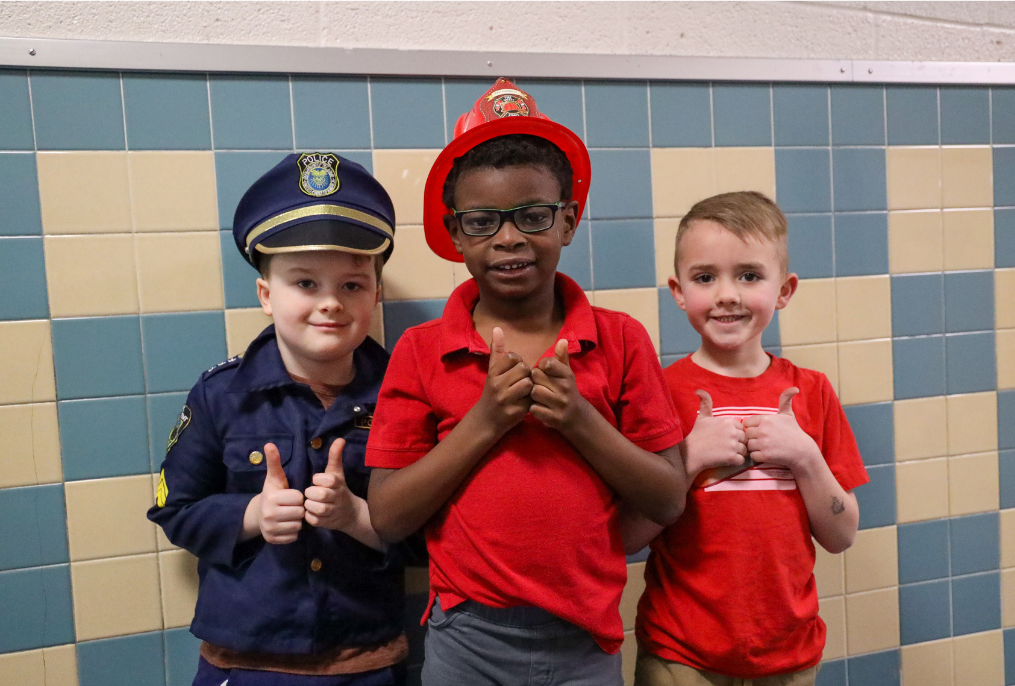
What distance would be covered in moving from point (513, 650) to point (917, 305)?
1.57m

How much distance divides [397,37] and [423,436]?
1009 millimetres

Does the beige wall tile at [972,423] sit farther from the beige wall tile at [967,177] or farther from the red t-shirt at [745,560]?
the red t-shirt at [745,560]

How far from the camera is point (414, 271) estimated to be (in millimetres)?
1688

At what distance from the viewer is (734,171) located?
183 centimetres

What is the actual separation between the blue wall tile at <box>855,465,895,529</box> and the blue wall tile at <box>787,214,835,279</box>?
1.92 feet

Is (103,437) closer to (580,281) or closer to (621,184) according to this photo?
(580,281)

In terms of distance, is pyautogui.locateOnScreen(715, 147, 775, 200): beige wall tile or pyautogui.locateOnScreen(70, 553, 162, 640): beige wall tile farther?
pyautogui.locateOnScreen(715, 147, 775, 200): beige wall tile

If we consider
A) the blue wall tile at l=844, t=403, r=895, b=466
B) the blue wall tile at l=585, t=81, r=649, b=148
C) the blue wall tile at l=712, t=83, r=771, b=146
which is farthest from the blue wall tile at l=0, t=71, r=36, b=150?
the blue wall tile at l=844, t=403, r=895, b=466

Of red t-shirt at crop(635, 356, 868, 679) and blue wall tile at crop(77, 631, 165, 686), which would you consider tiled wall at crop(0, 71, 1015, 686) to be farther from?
red t-shirt at crop(635, 356, 868, 679)

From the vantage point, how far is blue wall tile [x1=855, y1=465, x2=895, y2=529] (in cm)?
192

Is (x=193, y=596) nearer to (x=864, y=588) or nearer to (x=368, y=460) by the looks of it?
(x=368, y=460)

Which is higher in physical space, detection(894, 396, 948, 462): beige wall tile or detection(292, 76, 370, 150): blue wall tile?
detection(292, 76, 370, 150): blue wall tile

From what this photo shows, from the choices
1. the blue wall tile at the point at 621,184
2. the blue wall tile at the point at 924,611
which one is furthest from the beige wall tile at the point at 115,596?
the blue wall tile at the point at 924,611

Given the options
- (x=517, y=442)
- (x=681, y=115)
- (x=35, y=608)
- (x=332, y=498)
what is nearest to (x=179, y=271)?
(x=332, y=498)
